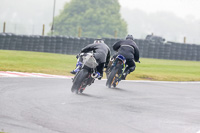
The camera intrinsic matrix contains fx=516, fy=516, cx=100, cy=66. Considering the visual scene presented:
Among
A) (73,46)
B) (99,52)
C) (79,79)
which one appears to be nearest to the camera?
(79,79)

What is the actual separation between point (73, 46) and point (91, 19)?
47777mm

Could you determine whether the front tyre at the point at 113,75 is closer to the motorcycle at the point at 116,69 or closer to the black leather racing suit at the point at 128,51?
the motorcycle at the point at 116,69

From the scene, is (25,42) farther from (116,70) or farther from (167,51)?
(116,70)

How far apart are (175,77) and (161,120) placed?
12.4 m

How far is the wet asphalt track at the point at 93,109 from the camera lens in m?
7.83

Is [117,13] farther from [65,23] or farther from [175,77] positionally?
[175,77]

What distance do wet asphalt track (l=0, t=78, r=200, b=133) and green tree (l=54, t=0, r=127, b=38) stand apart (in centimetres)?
6647

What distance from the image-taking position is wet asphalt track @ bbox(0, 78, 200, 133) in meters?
7.83

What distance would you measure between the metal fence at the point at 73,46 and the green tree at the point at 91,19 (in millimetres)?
44370

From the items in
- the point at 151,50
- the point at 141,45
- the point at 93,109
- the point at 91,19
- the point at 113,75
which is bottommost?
the point at 93,109

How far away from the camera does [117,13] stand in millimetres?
86812

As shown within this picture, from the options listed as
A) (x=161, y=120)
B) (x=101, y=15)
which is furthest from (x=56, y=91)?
(x=101, y=15)

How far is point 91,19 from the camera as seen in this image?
271ft

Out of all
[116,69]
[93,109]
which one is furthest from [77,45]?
[93,109]
